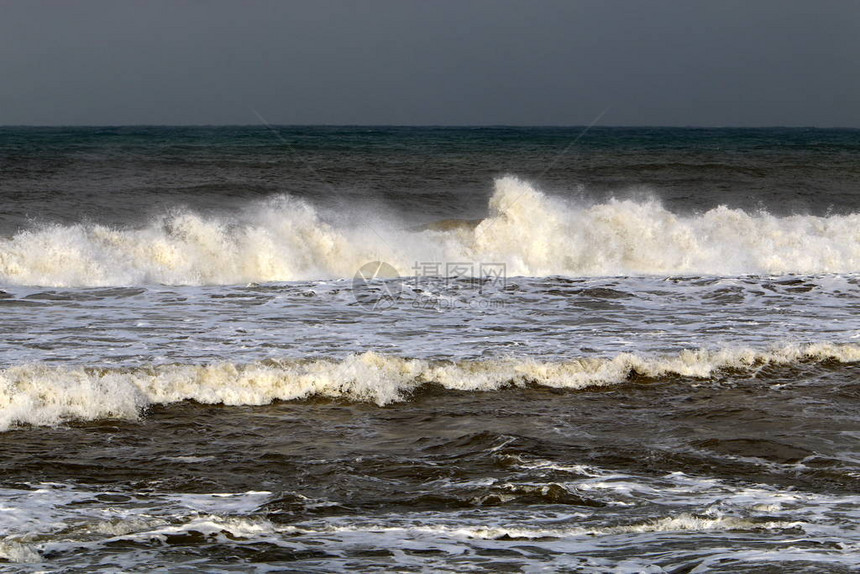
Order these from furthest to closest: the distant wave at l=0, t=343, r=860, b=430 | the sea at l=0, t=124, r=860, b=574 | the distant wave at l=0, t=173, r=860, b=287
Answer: the distant wave at l=0, t=173, r=860, b=287, the distant wave at l=0, t=343, r=860, b=430, the sea at l=0, t=124, r=860, b=574

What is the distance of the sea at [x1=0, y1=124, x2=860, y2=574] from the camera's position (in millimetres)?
5227

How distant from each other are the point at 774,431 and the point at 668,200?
2020cm

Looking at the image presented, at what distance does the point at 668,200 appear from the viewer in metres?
27.0

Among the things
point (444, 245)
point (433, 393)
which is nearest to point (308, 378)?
point (433, 393)

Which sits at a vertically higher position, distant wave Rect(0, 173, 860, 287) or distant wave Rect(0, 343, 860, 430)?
distant wave Rect(0, 173, 860, 287)

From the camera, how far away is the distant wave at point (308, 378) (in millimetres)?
7891

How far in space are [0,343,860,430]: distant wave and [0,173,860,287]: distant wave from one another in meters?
6.19

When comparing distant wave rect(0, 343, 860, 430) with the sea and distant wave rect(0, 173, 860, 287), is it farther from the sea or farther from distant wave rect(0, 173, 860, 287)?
distant wave rect(0, 173, 860, 287)

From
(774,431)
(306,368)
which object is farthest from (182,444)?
(774,431)

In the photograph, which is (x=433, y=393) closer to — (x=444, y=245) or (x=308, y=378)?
(x=308, y=378)

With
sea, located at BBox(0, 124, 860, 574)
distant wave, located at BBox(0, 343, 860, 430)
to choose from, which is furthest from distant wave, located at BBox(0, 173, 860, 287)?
→ distant wave, located at BBox(0, 343, 860, 430)

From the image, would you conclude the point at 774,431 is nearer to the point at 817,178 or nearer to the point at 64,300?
the point at 64,300

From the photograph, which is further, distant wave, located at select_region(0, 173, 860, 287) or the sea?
distant wave, located at select_region(0, 173, 860, 287)

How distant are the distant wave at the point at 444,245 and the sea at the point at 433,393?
2.4 inches
